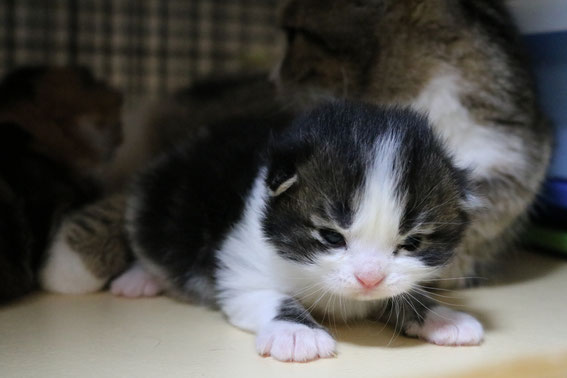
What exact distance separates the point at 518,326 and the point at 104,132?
116cm

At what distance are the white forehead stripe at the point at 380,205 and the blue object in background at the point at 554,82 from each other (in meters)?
0.73

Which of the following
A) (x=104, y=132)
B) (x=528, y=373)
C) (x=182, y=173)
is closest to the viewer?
(x=528, y=373)

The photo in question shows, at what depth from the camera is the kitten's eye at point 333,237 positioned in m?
0.97

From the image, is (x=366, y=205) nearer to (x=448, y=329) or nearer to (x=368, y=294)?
(x=368, y=294)

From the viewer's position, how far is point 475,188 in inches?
45.1

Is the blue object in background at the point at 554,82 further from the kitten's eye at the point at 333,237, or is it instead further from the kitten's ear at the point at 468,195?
the kitten's eye at the point at 333,237

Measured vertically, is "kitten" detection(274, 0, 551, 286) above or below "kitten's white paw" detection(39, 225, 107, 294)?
above

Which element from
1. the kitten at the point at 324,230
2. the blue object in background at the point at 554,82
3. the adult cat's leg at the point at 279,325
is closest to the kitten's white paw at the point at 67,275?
the kitten at the point at 324,230

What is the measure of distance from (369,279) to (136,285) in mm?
578

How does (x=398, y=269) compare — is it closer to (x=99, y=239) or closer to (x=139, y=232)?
(x=139, y=232)

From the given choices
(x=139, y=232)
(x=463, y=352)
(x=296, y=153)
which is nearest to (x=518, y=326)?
(x=463, y=352)

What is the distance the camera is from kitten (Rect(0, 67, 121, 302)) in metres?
1.30

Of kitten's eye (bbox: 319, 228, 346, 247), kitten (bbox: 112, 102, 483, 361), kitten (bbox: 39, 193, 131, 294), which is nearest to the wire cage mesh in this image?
kitten (bbox: 39, 193, 131, 294)

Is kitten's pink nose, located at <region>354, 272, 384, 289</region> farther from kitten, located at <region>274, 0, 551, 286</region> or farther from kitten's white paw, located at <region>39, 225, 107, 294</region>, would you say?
kitten's white paw, located at <region>39, 225, 107, 294</region>
